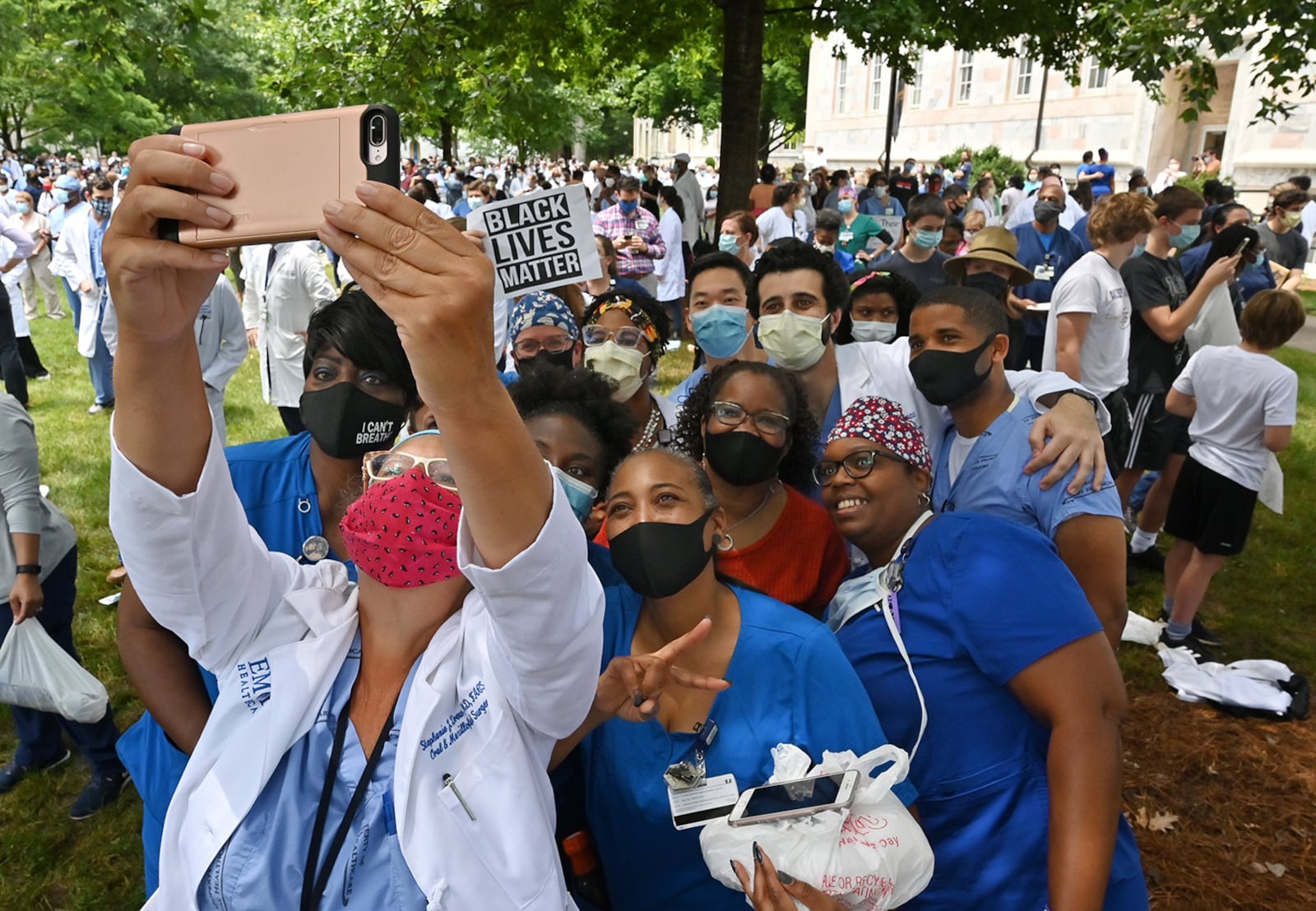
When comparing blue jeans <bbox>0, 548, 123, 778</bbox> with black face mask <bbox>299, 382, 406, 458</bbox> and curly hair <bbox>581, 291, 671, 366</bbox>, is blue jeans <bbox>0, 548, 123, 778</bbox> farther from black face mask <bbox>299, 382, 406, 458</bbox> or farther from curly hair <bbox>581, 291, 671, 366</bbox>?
curly hair <bbox>581, 291, 671, 366</bbox>

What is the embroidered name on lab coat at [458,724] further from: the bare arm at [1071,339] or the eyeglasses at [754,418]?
the bare arm at [1071,339]

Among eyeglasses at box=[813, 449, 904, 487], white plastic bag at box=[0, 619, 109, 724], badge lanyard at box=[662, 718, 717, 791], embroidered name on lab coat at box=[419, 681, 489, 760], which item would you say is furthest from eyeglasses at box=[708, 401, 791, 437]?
white plastic bag at box=[0, 619, 109, 724]

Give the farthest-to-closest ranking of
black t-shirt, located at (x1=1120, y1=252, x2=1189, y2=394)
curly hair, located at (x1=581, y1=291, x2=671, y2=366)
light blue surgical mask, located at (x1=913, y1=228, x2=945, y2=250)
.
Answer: light blue surgical mask, located at (x1=913, y1=228, x2=945, y2=250)
black t-shirt, located at (x1=1120, y1=252, x2=1189, y2=394)
curly hair, located at (x1=581, y1=291, x2=671, y2=366)

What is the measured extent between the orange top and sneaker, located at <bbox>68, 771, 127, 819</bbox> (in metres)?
3.03

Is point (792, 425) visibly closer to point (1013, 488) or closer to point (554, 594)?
point (1013, 488)

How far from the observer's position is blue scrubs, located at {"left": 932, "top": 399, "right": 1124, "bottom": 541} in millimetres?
2756

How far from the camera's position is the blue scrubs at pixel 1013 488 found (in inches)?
108

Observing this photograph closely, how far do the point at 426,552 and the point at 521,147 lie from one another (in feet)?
94.0

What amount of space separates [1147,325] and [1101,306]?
935 millimetres

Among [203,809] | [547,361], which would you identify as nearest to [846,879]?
[203,809]

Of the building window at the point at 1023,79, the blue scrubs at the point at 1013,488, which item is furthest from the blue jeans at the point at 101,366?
the building window at the point at 1023,79

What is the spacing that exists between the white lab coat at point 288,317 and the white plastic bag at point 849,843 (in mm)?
5016


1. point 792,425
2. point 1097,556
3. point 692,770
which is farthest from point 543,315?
point 692,770

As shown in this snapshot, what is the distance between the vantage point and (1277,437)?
4977 mm
